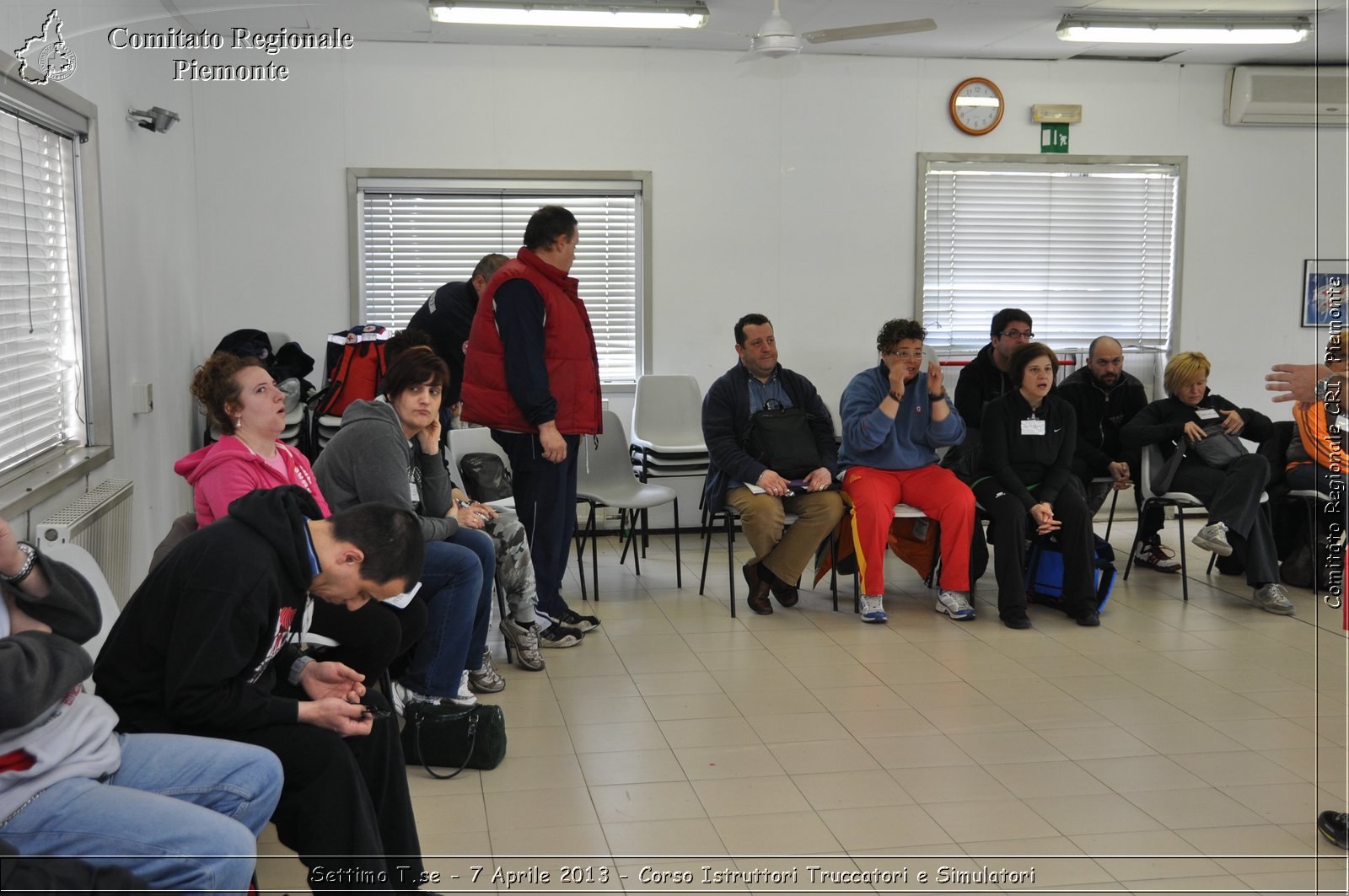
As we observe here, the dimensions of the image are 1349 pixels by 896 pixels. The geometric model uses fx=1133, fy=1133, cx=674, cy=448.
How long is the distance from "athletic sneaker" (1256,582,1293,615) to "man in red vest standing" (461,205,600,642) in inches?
118

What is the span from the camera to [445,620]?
126 inches

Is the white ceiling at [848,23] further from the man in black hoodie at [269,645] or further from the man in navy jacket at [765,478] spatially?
the man in black hoodie at [269,645]

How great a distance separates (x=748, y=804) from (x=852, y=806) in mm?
257

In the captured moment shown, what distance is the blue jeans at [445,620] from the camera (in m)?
3.19

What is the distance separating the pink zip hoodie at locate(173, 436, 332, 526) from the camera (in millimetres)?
2732

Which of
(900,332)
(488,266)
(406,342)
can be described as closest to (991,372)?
(900,332)

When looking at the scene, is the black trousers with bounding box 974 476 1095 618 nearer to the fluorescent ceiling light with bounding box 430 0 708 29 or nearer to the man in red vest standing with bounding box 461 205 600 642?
the man in red vest standing with bounding box 461 205 600 642

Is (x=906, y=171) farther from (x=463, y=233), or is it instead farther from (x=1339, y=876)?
(x=1339, y=876)

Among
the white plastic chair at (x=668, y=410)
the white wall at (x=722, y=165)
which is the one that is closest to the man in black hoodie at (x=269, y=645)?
the white wall at (x=722, y=165)

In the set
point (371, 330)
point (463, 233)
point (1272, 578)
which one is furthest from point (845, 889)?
point (463, 233)

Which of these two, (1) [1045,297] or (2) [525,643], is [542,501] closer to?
(2) [525,643]

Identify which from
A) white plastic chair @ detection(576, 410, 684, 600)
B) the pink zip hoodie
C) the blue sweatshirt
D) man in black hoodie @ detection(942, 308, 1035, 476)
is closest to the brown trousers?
the blue sweatshirt

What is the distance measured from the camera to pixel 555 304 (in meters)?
4.09

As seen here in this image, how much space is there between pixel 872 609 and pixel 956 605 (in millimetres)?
355
